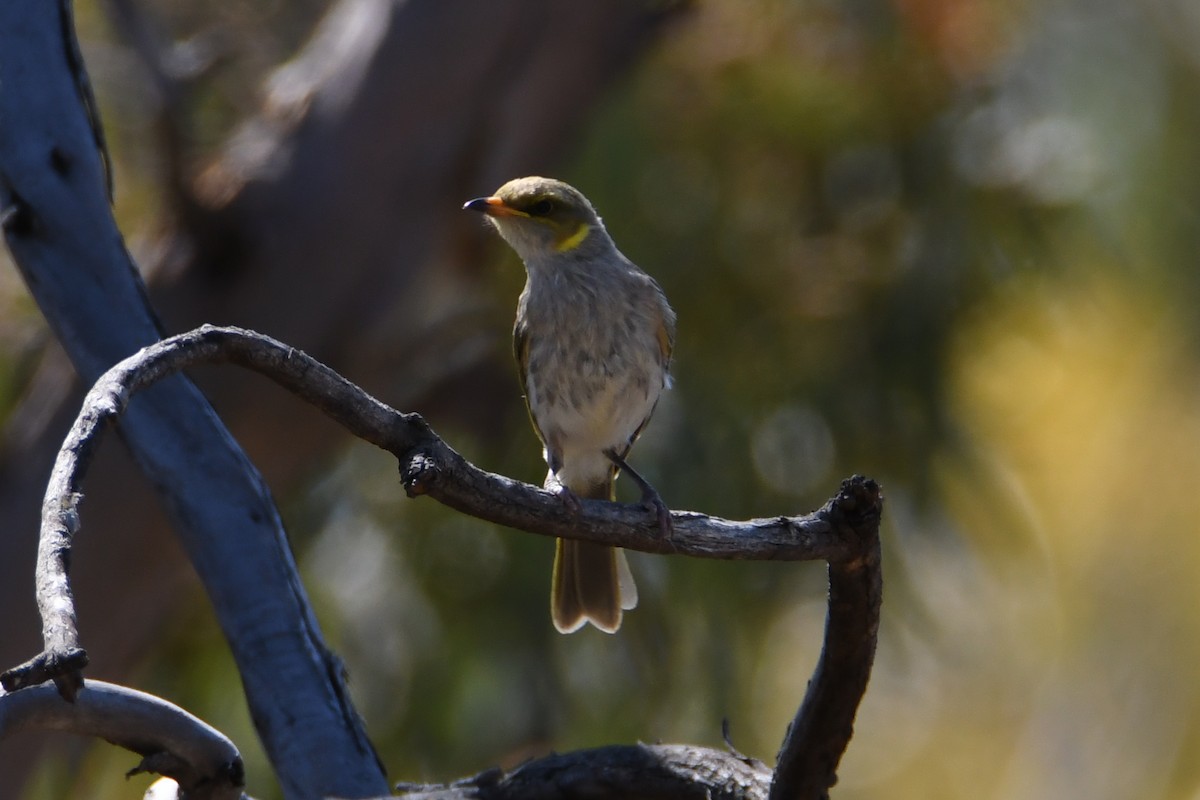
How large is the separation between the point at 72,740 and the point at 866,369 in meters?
4.01

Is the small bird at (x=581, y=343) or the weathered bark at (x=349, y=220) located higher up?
the weathered bark at (x=349, y=220)

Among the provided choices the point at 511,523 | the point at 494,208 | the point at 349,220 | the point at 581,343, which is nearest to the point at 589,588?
the point at 581,343

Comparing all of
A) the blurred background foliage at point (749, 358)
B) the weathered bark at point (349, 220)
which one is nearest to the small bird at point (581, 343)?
the weathered bark at point (349, 220)

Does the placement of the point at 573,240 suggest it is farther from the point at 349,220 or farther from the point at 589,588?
the point at 349,220

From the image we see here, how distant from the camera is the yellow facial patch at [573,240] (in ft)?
12.5

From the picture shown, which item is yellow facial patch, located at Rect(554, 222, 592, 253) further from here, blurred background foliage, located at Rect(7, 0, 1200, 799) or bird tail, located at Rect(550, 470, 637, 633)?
blurred background foliage, located at Rect(7, 0, 1200, 799)

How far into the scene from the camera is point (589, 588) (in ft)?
12.4

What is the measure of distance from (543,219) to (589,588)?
1008mm

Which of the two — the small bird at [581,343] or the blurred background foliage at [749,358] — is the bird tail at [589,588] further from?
the blurred background foliage at [749,358]

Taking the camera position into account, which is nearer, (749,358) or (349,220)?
(349,220)

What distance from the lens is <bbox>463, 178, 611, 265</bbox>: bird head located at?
3.71 meters

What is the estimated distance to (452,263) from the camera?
6.76 m

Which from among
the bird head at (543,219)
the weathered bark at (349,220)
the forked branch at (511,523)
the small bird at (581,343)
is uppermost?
the weathered bark at (349,220)

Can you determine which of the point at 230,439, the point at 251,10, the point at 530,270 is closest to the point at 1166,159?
the point at 251,10
